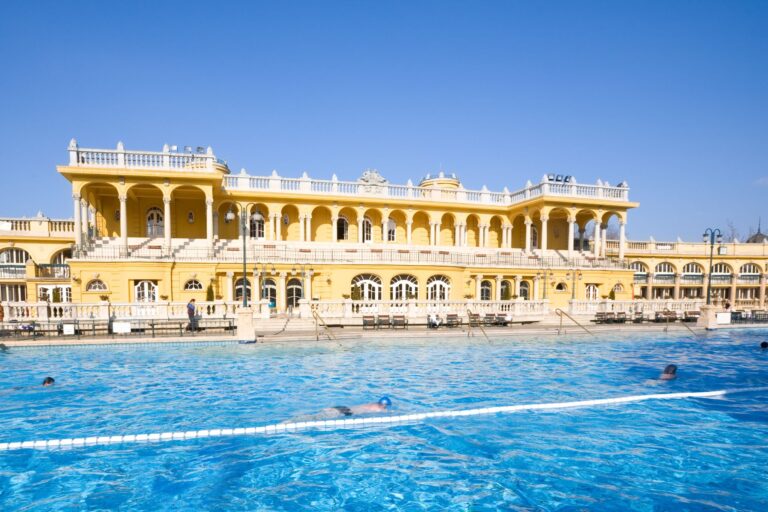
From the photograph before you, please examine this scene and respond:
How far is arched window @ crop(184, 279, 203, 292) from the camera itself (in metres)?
24.5

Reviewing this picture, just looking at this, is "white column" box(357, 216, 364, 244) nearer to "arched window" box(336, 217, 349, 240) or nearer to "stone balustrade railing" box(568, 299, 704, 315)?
"arched window" box(336, 217, 349, 240)

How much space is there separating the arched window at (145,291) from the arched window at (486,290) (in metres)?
21.8

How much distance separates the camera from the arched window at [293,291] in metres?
26.7

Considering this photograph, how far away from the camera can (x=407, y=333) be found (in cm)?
1883

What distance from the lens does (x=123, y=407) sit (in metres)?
9.62

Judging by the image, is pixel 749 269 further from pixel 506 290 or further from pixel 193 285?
pixel 193 285

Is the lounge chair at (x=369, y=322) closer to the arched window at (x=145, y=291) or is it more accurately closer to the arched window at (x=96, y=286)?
the arched window at (x=145, y=291)

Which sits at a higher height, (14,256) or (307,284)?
(14,256)

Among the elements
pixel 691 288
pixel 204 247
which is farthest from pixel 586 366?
pixel 691 288

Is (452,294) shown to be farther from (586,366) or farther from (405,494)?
(405,494)

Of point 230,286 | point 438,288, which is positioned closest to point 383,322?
point 438,288

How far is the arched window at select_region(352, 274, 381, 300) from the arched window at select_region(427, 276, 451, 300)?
3600mm

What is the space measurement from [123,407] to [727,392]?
16.1 metres

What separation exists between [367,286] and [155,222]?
53.3ft
